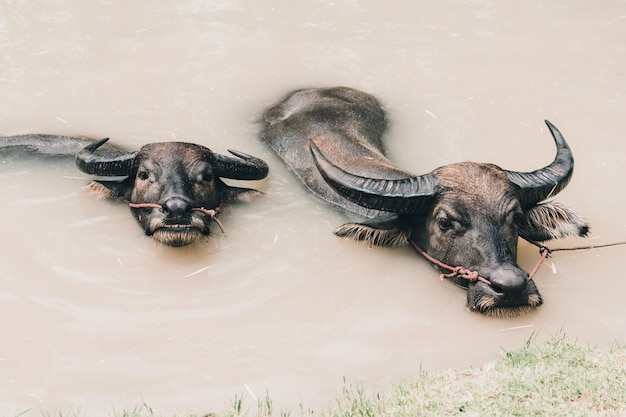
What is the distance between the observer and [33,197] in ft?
20.1

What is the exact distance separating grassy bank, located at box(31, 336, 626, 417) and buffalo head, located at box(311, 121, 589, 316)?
0.77 m

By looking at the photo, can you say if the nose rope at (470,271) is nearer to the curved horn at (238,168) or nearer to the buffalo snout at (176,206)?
the curved horn at (238,168)

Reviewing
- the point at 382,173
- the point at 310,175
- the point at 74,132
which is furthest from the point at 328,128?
the point at 74,132

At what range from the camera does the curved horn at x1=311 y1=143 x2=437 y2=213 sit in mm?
5332

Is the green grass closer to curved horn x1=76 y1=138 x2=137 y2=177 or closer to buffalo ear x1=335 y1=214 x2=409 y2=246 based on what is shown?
buffalo ear x1=335 y1=214 x2=409 y2=246

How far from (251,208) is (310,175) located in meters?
0.65

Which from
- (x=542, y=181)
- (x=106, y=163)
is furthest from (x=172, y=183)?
(x=542, y=181)

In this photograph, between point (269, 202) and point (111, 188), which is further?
point (269, 202)

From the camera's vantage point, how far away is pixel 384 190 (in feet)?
17.5

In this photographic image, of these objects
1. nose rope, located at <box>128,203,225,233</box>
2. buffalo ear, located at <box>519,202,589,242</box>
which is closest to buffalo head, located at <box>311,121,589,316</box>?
buffalo ear, located at <box>519,202,589,242</box>

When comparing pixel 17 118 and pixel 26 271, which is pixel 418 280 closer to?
pixel 26 271

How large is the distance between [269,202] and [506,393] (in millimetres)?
3087

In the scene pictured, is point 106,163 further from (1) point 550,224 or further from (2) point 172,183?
(1) point 550,224

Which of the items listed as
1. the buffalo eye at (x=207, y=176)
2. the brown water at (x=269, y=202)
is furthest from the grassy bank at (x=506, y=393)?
the buffalo eye at (x=207, y=176)
